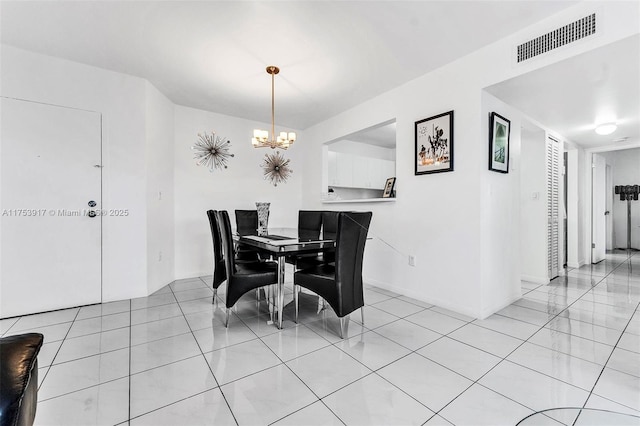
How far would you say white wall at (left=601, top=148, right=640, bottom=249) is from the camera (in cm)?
683

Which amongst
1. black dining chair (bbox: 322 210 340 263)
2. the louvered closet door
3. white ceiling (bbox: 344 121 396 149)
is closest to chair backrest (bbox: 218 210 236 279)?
black dining chair (bbox: 322 210 340 263)

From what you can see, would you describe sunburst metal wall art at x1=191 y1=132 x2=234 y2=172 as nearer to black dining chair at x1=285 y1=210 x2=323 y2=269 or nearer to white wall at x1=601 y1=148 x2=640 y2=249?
black dining chair at x1=285 y1=210 x2=323 y2=269

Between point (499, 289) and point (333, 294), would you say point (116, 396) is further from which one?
point (499, 289)

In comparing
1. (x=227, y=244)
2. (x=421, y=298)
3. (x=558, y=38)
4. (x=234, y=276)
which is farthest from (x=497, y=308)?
(x=227, y=244)

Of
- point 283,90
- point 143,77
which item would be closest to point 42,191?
point 143,77

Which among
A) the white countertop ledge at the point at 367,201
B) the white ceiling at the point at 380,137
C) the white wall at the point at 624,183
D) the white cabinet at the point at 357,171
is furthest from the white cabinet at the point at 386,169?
the white wall at the point at 624,183

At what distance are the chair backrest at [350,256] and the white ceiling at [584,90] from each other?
1.83 metres

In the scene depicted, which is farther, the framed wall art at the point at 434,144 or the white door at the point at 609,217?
the white door at the point at 609,217

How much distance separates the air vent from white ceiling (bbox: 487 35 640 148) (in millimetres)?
133

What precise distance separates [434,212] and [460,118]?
974mm

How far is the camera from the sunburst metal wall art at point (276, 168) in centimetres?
478

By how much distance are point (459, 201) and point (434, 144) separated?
667 millimetres

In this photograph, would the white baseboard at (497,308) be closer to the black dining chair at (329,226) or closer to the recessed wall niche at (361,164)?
the black dining chair at (329,226)

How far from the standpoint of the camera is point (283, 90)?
3.49 m
